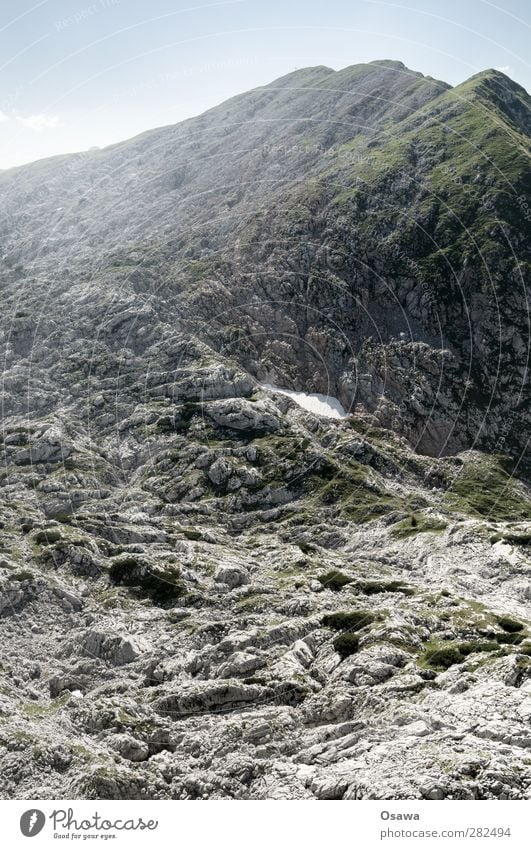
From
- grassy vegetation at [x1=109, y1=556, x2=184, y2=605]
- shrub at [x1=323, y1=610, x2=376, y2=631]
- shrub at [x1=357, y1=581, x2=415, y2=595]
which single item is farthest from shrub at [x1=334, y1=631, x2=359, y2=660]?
grassy vegetation at [x1=109, y1=556, x2=184, y2=605]

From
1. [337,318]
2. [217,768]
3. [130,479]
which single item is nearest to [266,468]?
[130,479]

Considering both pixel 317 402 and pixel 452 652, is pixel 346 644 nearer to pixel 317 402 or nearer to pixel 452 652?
pixel 452 652

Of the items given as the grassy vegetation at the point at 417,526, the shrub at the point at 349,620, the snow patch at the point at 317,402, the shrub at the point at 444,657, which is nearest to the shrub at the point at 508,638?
the shrub at the point at 444,657

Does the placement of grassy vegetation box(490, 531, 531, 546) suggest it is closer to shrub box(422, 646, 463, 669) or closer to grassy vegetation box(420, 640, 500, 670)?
grassy vegetation box(420, 640, 500, 670)

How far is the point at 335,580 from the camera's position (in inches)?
3489

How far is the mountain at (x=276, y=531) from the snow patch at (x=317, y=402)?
307 cm

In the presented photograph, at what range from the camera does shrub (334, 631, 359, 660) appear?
209ft

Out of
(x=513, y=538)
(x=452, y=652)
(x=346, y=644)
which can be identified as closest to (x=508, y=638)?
(x=452, y=652)

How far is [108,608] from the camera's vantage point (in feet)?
269

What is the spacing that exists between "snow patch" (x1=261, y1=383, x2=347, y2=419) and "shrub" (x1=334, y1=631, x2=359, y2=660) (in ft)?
318
